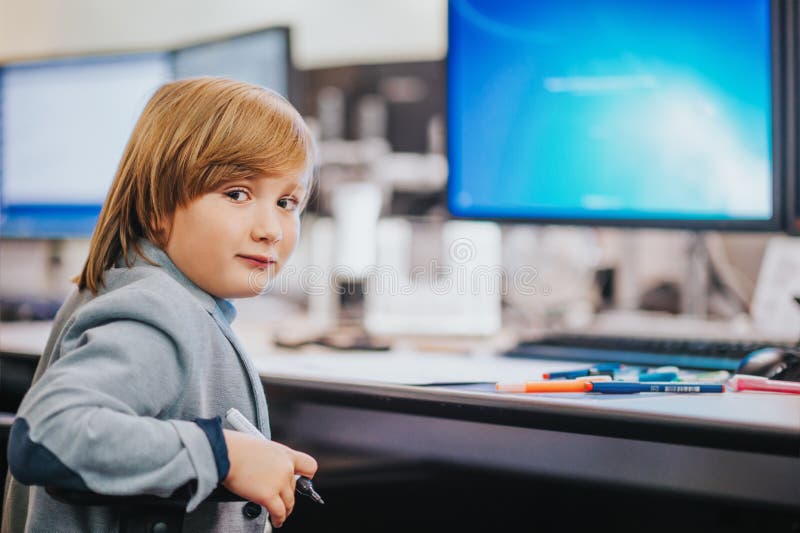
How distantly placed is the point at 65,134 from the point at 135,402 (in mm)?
1195

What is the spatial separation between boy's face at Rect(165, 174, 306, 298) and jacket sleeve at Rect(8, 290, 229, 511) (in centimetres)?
14

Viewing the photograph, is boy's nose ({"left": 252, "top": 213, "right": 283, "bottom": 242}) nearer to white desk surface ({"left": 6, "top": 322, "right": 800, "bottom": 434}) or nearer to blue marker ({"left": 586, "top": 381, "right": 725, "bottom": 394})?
white desk surface ({"left": 6, "top": 322, "right": 800, "bottom": 434})

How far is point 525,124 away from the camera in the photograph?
1.24 meters

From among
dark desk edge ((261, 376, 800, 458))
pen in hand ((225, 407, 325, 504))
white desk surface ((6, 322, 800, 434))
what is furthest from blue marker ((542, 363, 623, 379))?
pen in hand ((225, 407, 325, 504))

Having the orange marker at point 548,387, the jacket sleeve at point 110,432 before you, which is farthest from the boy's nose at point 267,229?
the orange marker at point 548,387

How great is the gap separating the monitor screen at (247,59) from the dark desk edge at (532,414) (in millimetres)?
615

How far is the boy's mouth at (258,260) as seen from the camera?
80cm

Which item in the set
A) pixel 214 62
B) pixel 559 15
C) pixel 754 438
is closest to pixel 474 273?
pixel 559 15

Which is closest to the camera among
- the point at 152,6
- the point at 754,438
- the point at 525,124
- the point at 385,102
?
the point at 754,438

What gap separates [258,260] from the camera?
2.65ft

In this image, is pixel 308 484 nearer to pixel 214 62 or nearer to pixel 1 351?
pixel 1 351

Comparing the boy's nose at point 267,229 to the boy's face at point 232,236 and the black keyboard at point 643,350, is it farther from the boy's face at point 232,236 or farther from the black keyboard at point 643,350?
the black keyboard at point 643,350

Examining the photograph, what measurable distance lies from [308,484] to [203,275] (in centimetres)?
23

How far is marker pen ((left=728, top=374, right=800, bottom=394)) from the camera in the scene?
799 mm
